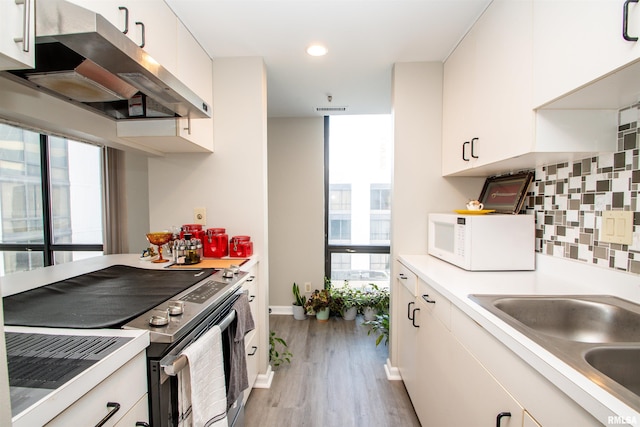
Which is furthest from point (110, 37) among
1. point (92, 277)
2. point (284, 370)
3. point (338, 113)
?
point (338, 113)

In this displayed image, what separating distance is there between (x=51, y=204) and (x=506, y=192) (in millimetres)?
3945

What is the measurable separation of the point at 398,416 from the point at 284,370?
89 centimetres

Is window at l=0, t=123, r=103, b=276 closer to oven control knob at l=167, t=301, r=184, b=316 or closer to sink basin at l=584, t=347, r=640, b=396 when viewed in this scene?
oven control knob at l=167, t=301, r=184, b=316

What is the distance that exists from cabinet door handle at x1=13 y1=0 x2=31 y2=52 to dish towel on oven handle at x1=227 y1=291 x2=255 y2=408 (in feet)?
3.63

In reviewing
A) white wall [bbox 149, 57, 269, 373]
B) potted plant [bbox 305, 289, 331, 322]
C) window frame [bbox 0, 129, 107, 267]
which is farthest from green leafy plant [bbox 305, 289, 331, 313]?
window frame [bbox 0, 129, 107, 267]

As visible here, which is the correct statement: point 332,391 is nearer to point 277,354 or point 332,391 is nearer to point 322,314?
point 277,354

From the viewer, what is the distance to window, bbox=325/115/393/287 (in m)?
3.19

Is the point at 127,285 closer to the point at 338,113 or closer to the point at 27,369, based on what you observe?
the point at 27,369

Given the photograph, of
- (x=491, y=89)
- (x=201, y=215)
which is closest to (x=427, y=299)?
(x=491, y=89)

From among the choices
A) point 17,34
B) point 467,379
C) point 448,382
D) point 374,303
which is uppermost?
point 17,34

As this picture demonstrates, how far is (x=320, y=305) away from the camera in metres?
2.97

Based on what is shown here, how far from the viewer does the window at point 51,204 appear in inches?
97.0

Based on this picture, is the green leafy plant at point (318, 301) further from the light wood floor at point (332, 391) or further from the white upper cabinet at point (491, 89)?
the white upper cabinet at point (491, 89)

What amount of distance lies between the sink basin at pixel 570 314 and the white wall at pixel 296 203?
229cm
